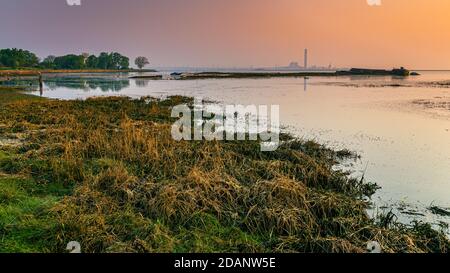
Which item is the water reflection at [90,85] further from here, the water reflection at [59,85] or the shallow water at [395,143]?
the shallow water at [395,143]

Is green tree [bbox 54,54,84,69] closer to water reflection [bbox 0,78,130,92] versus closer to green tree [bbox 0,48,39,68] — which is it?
green tree [bbox 0,48,39,68]

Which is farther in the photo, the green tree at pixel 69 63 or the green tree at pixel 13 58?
the green tree at pixel 69 63

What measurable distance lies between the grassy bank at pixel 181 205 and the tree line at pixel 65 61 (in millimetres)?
131626

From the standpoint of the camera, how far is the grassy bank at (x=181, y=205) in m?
5.93

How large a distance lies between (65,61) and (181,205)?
168867mm

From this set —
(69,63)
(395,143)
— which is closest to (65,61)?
(69,63)

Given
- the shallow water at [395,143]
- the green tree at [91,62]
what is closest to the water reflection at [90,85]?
the shallow water at [395,143]

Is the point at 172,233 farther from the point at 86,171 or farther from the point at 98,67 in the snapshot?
the point at 98,67

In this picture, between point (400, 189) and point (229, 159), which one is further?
point (229, 159)

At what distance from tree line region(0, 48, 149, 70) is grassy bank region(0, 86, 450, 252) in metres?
132

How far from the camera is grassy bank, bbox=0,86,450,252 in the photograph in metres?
5.93

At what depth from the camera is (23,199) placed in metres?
7.38
